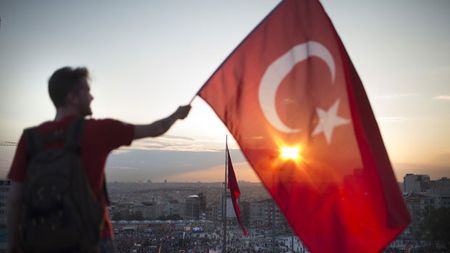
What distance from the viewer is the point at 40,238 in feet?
5.91

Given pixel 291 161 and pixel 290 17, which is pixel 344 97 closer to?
pixel 291 161

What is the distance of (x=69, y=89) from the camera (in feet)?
6.63

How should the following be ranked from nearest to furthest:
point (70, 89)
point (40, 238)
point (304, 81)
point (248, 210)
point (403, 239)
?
point (40, 238) → point (70, 89) → point (304, 81) → point (403, 239) → point (248, 210)

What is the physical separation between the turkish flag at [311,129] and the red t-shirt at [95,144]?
1354 mm

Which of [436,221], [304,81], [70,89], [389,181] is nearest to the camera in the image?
[70,89]

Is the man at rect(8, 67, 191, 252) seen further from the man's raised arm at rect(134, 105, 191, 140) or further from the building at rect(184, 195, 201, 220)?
the building at rect(184, 195, 201, 220)

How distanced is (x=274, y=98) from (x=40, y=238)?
1.94 meters

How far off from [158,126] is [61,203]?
0.60 m

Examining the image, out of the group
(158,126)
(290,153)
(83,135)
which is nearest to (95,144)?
(83,135)

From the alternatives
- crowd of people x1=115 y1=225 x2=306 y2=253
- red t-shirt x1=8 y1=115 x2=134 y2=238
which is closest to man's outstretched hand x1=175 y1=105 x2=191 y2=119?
red t-shirt x1=8 y1=115 x2=134 y2=238

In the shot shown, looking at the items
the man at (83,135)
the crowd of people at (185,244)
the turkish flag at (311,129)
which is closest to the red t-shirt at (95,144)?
the man at (83,135)

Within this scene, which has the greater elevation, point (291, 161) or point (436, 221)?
point (291, 161)

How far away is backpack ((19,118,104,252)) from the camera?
1.77 metres

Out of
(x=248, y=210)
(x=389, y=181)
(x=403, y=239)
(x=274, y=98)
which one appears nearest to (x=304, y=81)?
(x=274, y=98)
